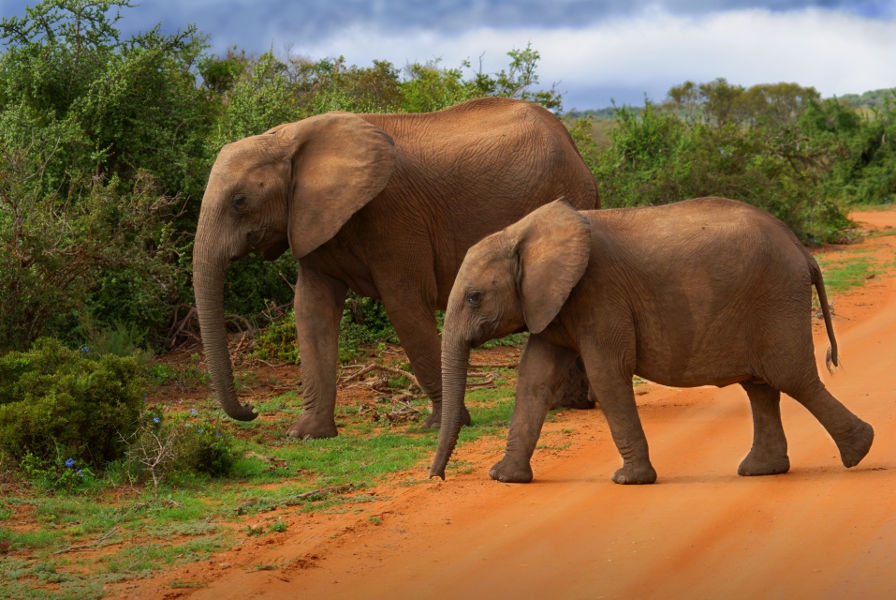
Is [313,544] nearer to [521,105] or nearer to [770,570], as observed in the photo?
[770,570]

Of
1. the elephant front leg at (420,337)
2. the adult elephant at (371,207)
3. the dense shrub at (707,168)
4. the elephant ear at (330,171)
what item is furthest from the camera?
the dense shrub at (707,168)

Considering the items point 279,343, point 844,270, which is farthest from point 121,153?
point 844,270

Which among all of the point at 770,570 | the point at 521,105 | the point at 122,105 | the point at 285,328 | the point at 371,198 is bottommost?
the point at 770,570

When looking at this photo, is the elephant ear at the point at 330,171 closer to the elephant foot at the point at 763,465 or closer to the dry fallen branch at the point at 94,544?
the dry fallen branch at the point at 94,544

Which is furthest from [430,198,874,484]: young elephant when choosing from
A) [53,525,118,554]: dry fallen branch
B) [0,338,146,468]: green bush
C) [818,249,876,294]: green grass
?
[818,249,876,294]: green grass

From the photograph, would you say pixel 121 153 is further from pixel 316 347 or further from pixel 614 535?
pixel 614 535

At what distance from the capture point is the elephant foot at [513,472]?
681cm

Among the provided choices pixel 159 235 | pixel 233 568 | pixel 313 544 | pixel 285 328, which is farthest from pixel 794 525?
pixel 159 235

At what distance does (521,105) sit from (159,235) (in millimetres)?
4882

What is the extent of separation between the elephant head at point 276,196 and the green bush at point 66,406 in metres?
0.70

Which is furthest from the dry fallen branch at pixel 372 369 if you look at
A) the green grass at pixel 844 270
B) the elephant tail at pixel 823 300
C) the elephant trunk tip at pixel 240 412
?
the green grass at pixel 844 270

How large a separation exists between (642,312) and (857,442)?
1.57 metres

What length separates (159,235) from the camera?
12.1 metres

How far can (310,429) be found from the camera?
28.3 ft
